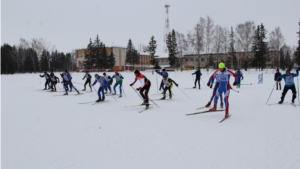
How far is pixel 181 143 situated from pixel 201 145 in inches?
18.7

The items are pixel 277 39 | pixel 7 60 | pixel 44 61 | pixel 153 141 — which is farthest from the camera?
pixel 44 61

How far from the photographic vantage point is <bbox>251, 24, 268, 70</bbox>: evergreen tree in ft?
158

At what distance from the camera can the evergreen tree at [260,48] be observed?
1894 inches

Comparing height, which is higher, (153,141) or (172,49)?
(172,49)

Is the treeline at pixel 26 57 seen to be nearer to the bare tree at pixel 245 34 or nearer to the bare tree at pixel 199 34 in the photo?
the bare tree at pixel 199 34

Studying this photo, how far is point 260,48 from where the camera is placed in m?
48.4

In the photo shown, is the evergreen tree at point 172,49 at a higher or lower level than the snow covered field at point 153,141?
higher

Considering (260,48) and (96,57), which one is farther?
(96,57)

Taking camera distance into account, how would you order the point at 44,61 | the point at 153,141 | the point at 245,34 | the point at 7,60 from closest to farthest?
the point at 153,141 → the point at 245,34 → the point at 7,60 → the point at 44,61

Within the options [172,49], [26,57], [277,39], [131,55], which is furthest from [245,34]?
[26,57]

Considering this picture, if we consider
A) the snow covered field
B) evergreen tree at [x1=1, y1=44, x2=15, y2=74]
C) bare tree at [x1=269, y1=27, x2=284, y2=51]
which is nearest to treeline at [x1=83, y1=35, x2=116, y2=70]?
evergreen tree at [x1=1, y1=44, x2=15, y2=74]

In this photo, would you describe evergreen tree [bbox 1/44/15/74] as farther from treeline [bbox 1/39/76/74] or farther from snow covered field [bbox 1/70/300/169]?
snow covered field [bbox 1/70/300/169]

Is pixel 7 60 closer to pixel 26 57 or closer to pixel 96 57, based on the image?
pixel 26 57

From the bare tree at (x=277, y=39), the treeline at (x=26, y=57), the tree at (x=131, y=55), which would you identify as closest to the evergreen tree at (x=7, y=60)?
the treeline at (x=26, y=57)
